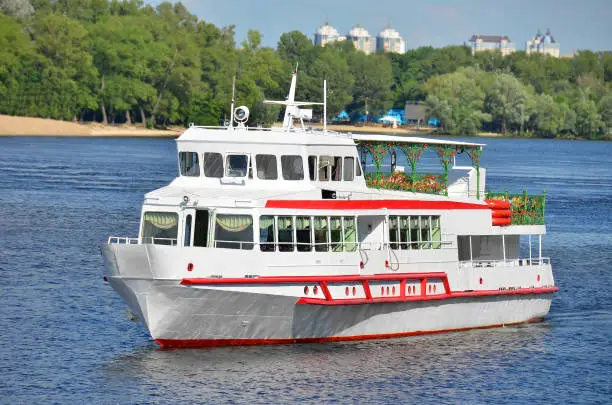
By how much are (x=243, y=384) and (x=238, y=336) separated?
2901 millimetres

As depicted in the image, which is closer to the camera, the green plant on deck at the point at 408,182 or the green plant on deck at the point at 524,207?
the green plant on deck at the point at 408,182

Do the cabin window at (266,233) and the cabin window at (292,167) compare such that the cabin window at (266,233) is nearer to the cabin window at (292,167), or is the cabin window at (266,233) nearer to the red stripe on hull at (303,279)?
the red stripe on hull at (303,279)

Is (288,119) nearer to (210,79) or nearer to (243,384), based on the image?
(243,384)

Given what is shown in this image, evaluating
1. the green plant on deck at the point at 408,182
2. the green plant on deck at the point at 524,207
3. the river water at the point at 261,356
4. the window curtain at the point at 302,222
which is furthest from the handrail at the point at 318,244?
the green plant on deck at the point at 524,207

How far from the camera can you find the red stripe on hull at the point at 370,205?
1401 inches

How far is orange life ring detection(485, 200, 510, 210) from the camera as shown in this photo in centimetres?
4103

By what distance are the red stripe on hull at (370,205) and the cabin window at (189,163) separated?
336 cm

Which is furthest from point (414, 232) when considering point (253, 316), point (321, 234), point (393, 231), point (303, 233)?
point (253, 316)

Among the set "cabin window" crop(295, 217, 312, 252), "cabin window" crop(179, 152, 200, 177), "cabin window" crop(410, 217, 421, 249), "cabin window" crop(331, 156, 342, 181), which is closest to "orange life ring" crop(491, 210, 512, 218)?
"cabin window" crop(410, 217, 421, 249)

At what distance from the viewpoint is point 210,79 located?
19288 cm

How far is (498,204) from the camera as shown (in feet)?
135

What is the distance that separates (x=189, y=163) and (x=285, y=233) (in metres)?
4.04

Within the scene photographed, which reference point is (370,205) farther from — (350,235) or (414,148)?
(414,148)

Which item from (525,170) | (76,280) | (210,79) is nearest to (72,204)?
(76,280)
